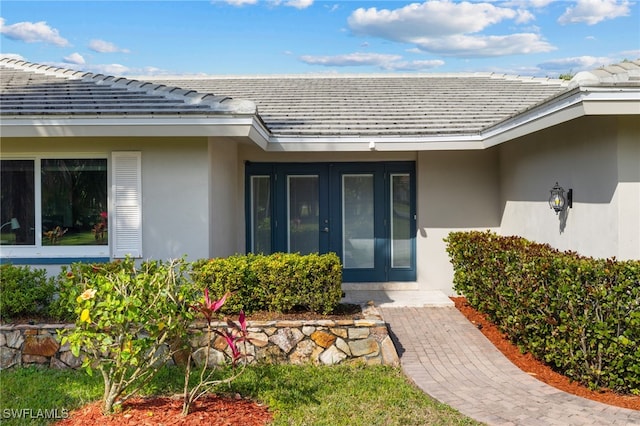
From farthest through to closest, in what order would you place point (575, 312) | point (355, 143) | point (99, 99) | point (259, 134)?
point (355, 143) → point (259, 134) → point (99, 99) → point (575, 312)

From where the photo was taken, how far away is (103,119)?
789cm

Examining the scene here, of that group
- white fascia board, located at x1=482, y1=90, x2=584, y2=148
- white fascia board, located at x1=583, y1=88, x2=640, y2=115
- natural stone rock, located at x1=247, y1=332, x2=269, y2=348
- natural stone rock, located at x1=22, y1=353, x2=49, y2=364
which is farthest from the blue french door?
white fascia board, located at x1=583, y1=88, x2=640, y2=115

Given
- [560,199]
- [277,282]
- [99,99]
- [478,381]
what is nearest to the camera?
[478,381]

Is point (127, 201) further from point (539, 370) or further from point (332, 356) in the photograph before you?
point (539, 370)

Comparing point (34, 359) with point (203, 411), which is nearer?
point (203, 411)

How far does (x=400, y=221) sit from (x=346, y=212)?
128cm

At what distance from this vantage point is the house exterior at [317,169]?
23.4ft

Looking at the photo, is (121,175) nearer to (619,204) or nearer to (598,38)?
(619,204)

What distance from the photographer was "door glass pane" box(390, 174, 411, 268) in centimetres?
1178

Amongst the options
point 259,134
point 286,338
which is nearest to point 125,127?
point 259,134

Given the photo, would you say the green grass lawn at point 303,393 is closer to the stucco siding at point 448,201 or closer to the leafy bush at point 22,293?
the leafy bush at point 22,293

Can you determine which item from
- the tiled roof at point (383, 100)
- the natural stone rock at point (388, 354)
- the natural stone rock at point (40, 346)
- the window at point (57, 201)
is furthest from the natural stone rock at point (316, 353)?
the tiled roof at point (383, 100)

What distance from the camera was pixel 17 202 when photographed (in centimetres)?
884

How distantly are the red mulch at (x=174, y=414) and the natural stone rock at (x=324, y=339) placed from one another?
153cm
